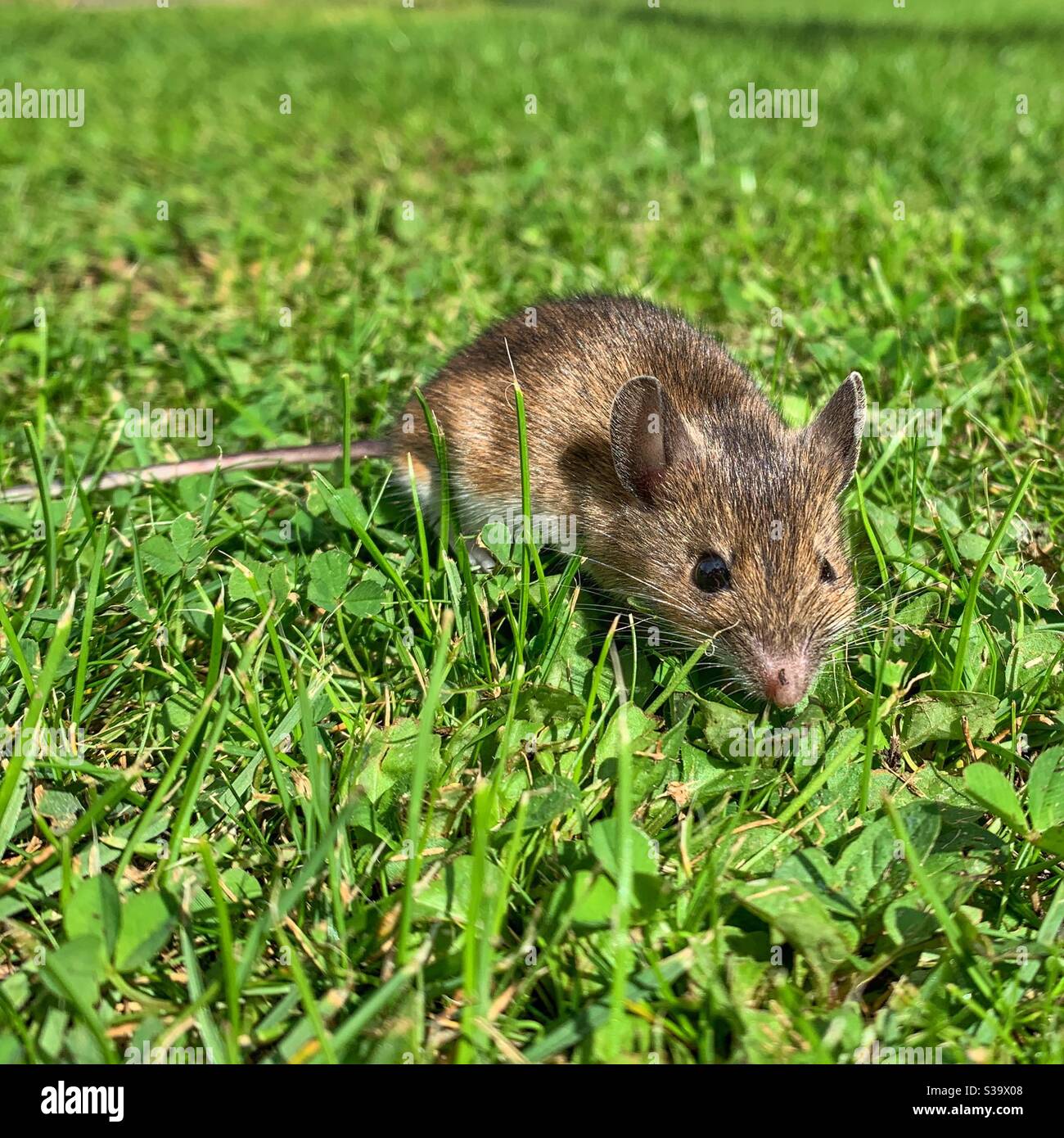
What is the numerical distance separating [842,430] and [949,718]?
45.4 inches

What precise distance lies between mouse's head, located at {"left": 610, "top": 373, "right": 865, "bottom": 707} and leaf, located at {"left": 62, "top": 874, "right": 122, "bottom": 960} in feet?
6.10

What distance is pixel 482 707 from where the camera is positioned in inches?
115

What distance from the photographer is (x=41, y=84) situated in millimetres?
11859

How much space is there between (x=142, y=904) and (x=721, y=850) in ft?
4.30

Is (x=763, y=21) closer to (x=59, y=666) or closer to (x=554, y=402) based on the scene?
(x=554, y=402)

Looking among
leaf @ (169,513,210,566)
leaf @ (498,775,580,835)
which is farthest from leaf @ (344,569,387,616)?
leaf @ (498,775,580,835)

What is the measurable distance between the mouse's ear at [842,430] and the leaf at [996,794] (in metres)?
1.34

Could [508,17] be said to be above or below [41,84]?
above

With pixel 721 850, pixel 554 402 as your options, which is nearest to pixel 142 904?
pixel 721 850

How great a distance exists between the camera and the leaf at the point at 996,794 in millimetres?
2449

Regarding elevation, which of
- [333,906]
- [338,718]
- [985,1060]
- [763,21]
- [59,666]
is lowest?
[985,1060]

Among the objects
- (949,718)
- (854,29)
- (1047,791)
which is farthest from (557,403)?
(854,29)

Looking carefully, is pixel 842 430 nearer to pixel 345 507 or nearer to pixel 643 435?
pixel 643 435

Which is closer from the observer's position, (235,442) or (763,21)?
(235,442)
